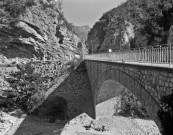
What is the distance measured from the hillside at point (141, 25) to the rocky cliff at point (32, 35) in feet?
34.4

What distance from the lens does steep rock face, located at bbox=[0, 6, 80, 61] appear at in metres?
28.8

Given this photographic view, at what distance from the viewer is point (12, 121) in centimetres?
1941

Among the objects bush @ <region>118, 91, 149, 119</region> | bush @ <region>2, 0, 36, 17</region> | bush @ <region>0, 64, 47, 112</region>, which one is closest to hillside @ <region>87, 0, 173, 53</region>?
bush @ <region>118, 91, 149, 119</region>

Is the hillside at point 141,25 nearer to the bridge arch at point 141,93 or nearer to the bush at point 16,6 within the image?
the bush at point 16,6

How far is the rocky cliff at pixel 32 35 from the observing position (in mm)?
28734

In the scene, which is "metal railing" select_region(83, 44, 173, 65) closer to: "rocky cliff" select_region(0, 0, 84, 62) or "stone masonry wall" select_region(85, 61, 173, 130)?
"stone masonry wall" select_region(85, 61, 173, 130)

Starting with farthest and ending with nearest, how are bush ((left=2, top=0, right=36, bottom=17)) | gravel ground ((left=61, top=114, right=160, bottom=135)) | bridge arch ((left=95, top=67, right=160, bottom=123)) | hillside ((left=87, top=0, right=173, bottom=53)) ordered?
bush ((left=2, top=0, right=36, bottom=17))
hillside ((left=87, top=0, right=173, bottom=53))
gravel ground ((left=61, top=114, right=160, bottom=135))
bridge arch ((left=95, top=67, right=160, bottom=123))

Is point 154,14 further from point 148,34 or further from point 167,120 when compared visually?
point 167,120

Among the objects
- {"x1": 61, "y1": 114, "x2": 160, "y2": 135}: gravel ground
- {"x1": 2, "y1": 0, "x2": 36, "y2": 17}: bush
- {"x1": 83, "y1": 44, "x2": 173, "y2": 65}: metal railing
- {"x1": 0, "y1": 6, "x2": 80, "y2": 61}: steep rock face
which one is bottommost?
{"x1": 61, "y1": 114, "x2": 160, "y2": 135}: gravel ground

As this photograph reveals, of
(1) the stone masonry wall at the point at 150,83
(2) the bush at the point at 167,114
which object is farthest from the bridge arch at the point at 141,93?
(2) the bush at the point at 167,114

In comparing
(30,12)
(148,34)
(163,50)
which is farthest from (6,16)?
(163,50)

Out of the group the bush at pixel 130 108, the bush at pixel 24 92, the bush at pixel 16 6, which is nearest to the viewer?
the bush at pixel 130 108

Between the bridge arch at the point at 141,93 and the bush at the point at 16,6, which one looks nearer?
the bridge arch at the point at 141,93

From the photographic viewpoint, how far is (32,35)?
1172 inches
